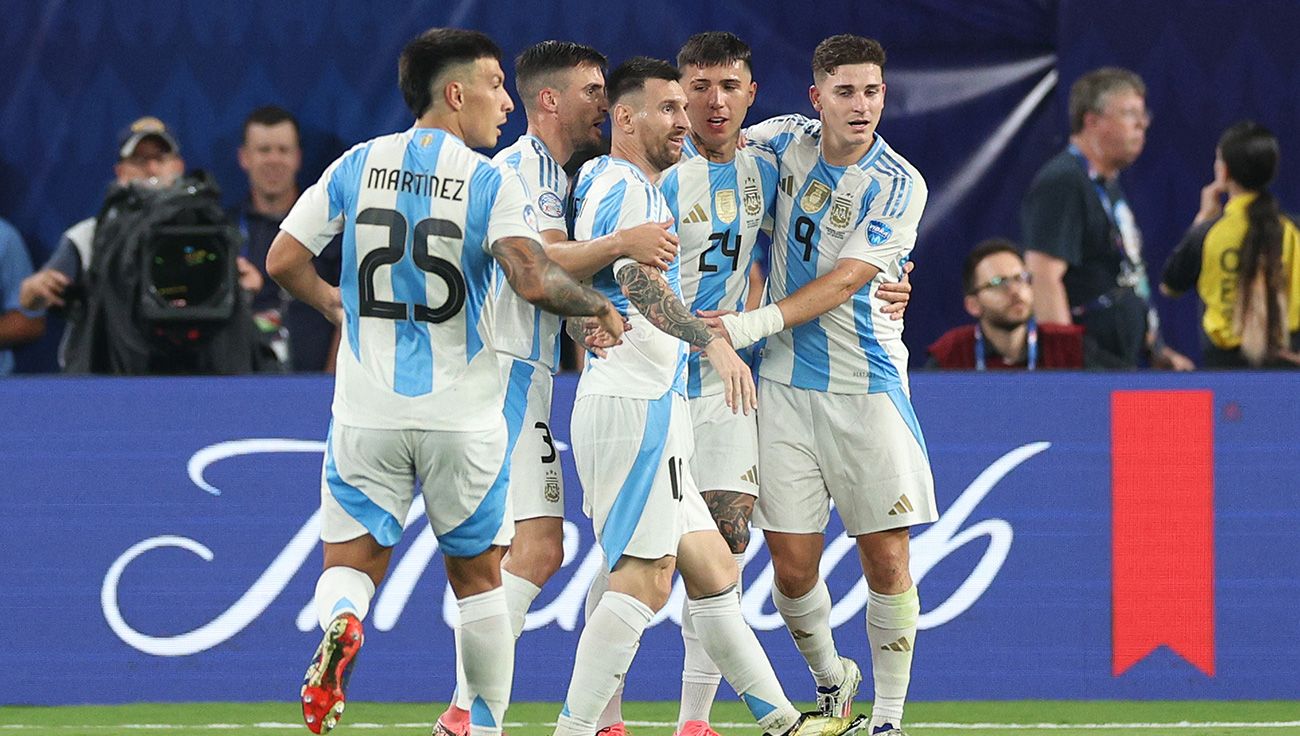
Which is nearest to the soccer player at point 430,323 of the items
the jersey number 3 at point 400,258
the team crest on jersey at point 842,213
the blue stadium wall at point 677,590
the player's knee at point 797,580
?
the jersey number 3 at point 400,258

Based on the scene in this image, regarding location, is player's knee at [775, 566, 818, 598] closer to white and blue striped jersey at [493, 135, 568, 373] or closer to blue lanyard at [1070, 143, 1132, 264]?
white and blue striped jersey at [493, 135, 568, 373]

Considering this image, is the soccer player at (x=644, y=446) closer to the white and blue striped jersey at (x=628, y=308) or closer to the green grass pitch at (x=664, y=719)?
the white and blue striped jersey at (x=628, y=308)

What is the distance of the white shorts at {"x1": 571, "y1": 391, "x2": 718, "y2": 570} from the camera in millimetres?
5875

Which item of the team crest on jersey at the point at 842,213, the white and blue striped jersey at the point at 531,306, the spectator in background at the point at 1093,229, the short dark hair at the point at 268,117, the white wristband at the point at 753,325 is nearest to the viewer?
the white wristband at the point at 753,325

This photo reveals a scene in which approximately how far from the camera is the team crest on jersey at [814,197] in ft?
21.2

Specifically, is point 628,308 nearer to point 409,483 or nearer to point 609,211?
point 609,211

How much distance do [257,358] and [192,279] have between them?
1.33 feet

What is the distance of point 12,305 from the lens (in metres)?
9.40

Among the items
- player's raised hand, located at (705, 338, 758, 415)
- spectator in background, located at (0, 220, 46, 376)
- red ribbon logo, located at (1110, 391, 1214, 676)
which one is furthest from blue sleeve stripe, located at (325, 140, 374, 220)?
spectator in background, located at (0, 220, 46, 376)

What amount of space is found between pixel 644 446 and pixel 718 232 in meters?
0.85

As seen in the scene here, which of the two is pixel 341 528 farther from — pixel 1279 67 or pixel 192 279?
pixel 1279 67

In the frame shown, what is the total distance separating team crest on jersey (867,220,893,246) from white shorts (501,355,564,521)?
1073 mm

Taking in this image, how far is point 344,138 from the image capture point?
955 cm

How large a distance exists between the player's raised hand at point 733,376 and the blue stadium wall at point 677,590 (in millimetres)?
1933
